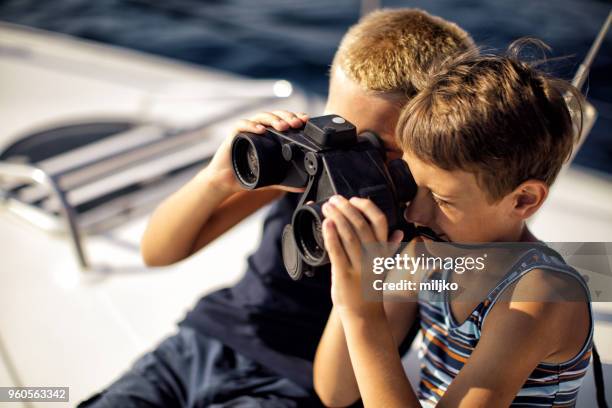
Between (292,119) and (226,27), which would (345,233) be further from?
(226,27)

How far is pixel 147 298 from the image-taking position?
144cm

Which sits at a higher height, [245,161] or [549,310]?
[245,161]

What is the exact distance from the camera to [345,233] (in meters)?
0.65

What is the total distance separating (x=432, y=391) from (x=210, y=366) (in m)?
0.42

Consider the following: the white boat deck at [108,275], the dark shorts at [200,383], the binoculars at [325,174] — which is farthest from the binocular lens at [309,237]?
the white boat deck at [108,275]

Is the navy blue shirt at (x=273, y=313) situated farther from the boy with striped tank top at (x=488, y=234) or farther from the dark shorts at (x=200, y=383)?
the boy with striped tank top at (x=488, y=234)

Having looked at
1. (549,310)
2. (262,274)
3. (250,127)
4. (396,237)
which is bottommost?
(262,274)

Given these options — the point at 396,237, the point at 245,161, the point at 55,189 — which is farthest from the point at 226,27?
the point at 396,237

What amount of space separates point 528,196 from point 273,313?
1.81 feet

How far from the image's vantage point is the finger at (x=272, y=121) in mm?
823

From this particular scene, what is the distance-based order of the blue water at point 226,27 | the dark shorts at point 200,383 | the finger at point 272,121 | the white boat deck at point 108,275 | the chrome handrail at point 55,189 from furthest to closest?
the blue water at point 226,27 → the chrome handrail at point 55,189 → the white boat deck at point 108,275 → the dark shorts at point 200,383 → the finger at point 272,121

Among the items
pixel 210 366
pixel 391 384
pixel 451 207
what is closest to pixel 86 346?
pixel 210 366

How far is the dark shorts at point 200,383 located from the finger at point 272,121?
0.47 meters

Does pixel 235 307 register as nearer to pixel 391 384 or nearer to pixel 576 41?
pixel 391 384
